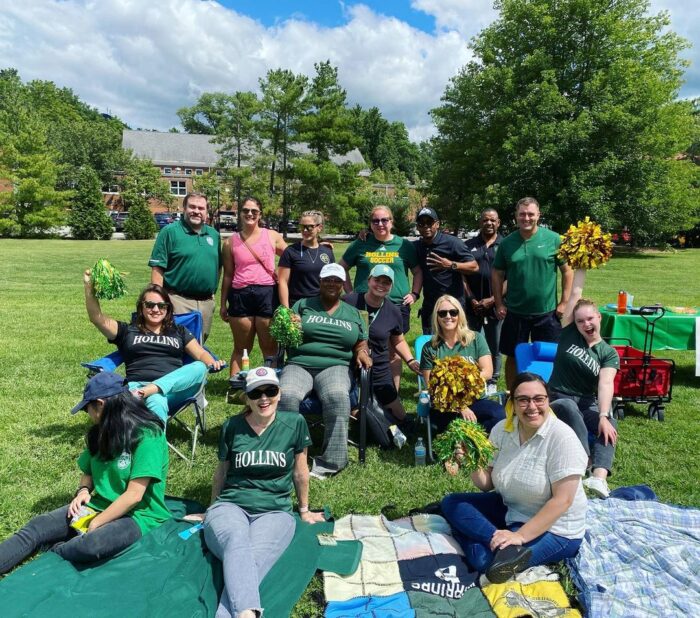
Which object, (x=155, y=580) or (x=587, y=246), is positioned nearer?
(x=155, y=580)

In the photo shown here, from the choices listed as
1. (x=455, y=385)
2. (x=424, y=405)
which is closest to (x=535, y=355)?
(x=424, y=405)

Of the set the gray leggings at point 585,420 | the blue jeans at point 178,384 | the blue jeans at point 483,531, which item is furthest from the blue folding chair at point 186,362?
the gray leggings at point 585,420

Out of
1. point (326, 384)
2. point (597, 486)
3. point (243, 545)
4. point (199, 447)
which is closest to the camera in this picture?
point (243, 545)

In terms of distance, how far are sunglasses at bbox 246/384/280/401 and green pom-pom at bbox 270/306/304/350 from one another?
4.40ft

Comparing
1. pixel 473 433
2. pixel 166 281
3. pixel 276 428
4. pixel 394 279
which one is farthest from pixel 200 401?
pixel 473 433

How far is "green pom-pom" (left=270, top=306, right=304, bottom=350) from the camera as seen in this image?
4.62 metres

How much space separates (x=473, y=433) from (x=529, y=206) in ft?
9.53

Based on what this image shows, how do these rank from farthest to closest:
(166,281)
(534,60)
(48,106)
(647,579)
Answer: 1. (48,106)
2. (534,60)
3. (166,281)
4. (647,579)

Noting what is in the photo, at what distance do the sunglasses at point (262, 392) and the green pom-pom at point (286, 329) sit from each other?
1.34 metres

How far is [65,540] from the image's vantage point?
11.2ft

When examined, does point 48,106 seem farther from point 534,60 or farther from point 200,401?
point 200,401

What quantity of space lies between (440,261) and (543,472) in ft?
9.74

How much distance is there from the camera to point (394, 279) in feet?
18.4

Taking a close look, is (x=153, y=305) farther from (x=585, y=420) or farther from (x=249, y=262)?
(x=585, y=420)
